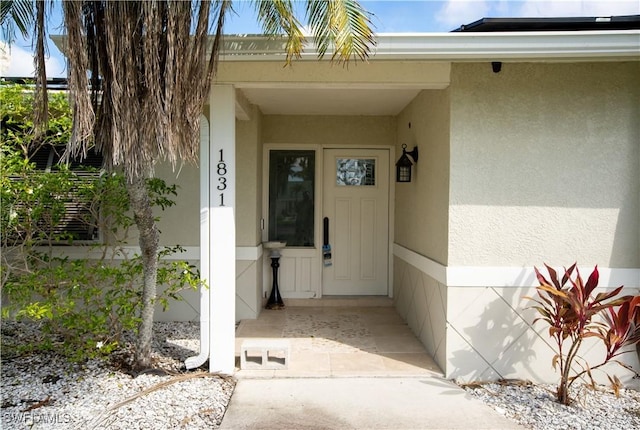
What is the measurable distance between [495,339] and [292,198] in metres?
3.52

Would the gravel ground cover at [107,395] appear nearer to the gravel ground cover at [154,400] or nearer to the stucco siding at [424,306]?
the gravel ground cover at [154,400]

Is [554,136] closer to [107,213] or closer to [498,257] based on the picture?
[498,257]

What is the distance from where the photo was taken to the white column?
3.90 meters

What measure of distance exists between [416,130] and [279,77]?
1921 millimetres

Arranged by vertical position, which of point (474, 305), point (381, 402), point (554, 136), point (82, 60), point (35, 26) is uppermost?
point (35, 26)

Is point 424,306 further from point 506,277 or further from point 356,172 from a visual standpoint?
point 356,172

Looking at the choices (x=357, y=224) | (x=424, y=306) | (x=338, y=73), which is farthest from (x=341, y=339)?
(x=338, y=73)

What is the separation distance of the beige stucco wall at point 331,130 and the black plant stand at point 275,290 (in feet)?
5.55

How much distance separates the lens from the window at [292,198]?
6.48 metres

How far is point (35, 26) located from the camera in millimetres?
3025

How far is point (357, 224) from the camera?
21.7ft

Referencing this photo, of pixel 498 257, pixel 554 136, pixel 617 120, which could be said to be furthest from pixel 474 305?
pixel 617 120

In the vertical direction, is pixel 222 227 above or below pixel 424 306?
above

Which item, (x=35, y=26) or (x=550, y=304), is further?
(x=550, y=304)
